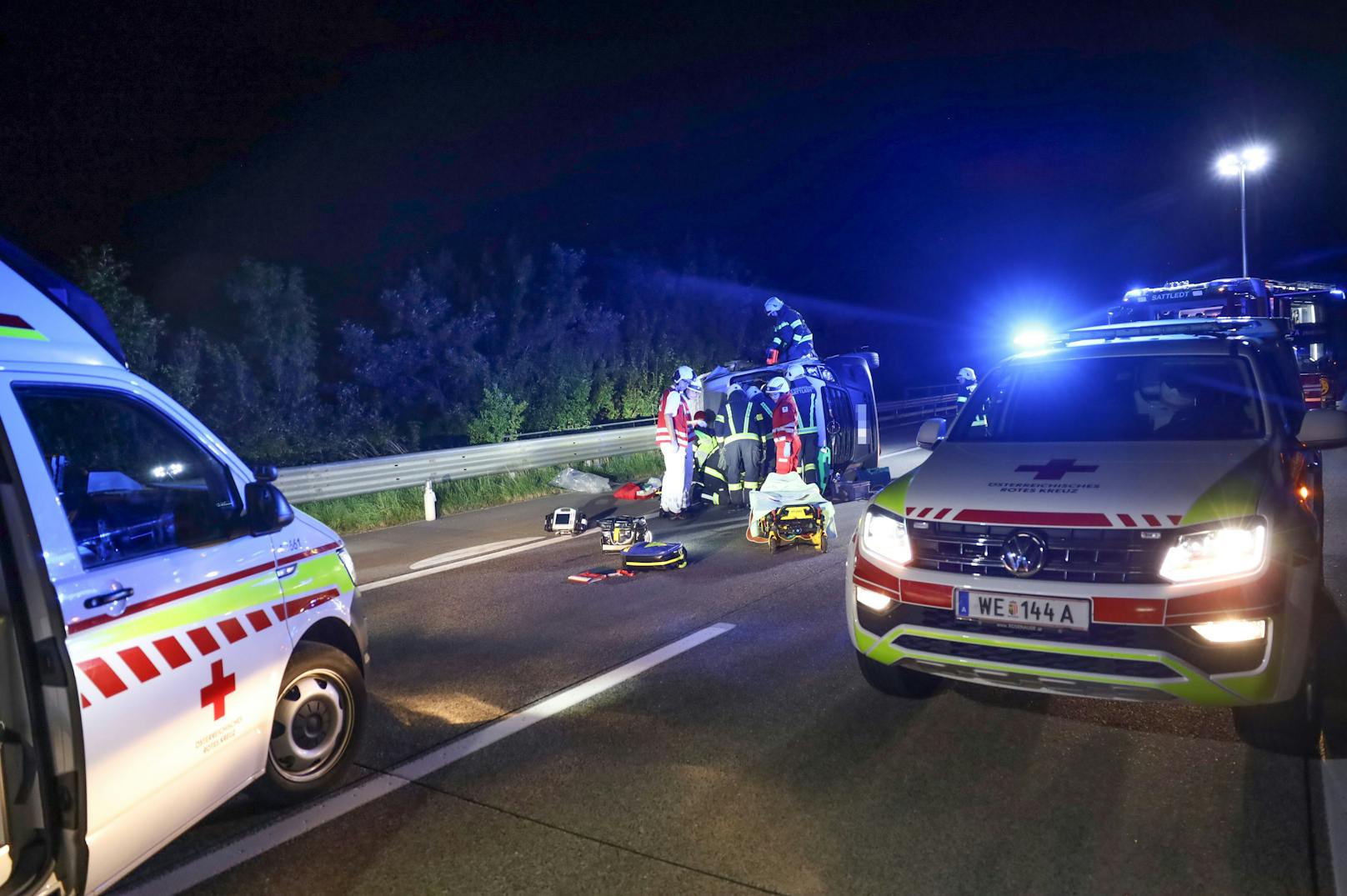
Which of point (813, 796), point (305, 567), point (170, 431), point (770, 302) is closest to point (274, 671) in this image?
point (305, 567)

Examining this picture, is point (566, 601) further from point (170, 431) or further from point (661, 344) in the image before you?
point (661, 344)

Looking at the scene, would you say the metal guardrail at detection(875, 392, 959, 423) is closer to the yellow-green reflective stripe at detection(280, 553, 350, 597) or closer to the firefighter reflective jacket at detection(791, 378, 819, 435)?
the firefighter reflective jacket at detection(791, 378, 819, 435)

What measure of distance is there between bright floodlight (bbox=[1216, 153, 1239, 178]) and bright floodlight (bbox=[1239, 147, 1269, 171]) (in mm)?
185

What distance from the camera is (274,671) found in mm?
3916

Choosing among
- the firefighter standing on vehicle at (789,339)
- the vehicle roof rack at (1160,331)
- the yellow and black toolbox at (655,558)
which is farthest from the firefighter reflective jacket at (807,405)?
the vehicle roof rack at (1160,331)

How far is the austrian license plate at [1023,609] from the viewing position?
13.9 feet

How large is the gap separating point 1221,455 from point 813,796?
8.32 ft

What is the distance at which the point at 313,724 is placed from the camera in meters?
4.32

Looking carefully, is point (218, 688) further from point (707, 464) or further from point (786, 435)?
point (707, 464)

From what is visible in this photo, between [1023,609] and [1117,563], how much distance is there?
43cm

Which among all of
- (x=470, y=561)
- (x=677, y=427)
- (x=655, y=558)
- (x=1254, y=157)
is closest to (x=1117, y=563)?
(x=655, y=558)

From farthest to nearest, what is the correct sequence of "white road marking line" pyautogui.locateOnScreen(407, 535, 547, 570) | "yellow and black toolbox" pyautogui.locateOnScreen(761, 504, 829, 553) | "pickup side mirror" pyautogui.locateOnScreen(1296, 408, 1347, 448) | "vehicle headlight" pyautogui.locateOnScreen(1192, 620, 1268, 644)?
"white road marking line" pyautogui.locateOnScreen(407, 535, 547, 570)
"yellow and black toolbox" pyautogui.locateOnScreen(761, 504, 829, 553)
"pickup side mirror" pyautogui.locateOnScreen(1296, 408, 1347, 448)
"vehicle headlight" pyautogui.locateOnScreen(1192, 620, 1268, 644)

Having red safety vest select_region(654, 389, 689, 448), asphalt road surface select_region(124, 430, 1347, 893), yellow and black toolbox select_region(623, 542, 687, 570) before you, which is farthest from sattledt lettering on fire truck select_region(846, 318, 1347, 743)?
red safety vest select_region(654, 389, 689, 448)

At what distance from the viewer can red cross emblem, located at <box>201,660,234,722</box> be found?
11.5 feet
